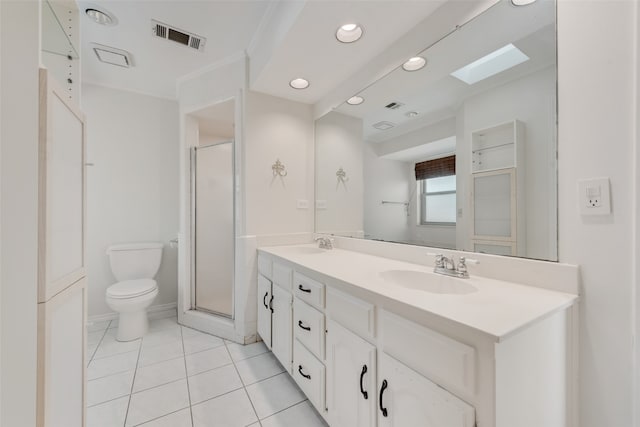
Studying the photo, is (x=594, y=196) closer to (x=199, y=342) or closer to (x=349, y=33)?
(x=349, y=33)

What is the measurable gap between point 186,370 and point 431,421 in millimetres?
1745

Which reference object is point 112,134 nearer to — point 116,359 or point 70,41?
point 70,41

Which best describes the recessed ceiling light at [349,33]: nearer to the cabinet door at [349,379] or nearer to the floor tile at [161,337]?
the cabinet door at [349,379]

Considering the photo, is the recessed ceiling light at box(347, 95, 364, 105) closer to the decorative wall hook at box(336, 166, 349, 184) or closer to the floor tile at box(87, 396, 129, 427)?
the decorative wall hook at box(336, 166, 349, 184)

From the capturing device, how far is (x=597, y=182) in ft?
2.83

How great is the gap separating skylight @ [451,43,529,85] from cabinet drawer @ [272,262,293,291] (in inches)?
56.5

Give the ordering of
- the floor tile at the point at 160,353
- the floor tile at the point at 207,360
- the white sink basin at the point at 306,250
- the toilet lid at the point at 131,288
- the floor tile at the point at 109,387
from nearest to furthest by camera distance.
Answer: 1. the floor tile at the point at 109,387
2. the floor tile at the point at 207,360
3. the floor tile at the point at 160,353
4. the white sink basin at the point at 306,250
5. the toilet lid at the point at 131,288

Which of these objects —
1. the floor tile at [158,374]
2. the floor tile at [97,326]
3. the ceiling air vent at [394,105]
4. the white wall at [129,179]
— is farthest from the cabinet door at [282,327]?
the floor tile at [97,326]

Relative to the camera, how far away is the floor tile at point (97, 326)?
2454 millimetres

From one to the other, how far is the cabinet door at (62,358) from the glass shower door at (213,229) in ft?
5.12

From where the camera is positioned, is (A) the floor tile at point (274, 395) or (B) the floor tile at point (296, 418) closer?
(B) the floor tile at point (296, 418)

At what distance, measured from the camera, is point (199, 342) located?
225 cm

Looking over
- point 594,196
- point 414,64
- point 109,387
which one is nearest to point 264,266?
point 109,387

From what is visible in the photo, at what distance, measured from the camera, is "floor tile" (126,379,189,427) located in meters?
1.42
